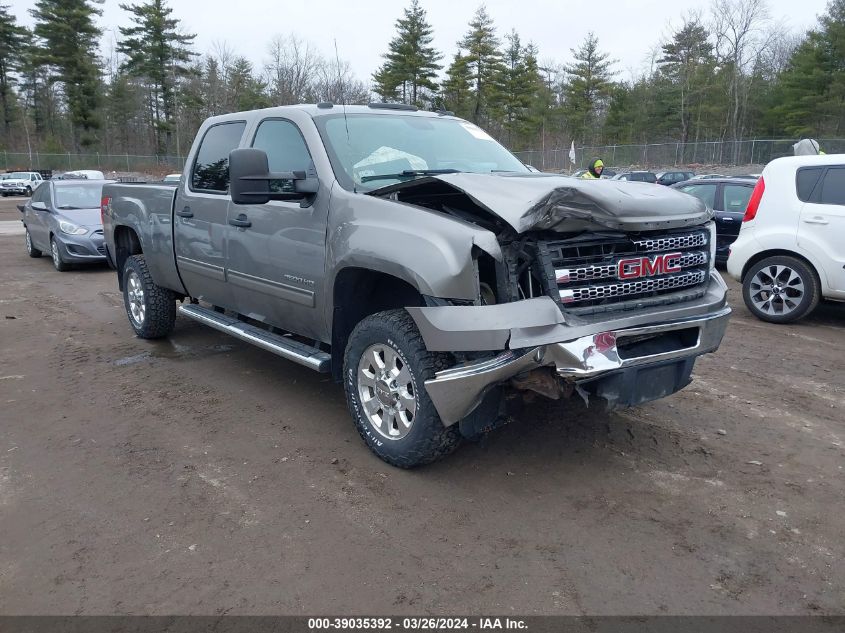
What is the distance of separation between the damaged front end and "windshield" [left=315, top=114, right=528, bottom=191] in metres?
0.64

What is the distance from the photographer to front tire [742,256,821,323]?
7.21 metres

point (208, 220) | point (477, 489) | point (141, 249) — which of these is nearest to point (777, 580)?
point (477, 489)

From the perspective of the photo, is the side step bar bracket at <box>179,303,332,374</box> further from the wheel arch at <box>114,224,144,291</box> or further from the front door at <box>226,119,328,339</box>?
the wheel arch at <box>114,224,144,291</box>

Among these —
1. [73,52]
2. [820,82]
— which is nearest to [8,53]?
[73,52]

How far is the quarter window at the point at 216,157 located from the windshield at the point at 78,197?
7.77 metres

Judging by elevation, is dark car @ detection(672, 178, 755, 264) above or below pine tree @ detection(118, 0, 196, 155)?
below

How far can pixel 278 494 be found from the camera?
3.67 meters

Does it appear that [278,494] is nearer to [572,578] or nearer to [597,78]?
[572,578]

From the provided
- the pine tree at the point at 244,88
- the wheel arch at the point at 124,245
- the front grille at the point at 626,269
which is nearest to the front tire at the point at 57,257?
the wheel arch at the point at 124,245

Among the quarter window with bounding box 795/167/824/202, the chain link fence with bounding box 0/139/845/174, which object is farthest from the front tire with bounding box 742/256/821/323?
the chain link fence with bounding box 0/139/845/174

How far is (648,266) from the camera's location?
3598 millimetres

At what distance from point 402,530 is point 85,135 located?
60.8 m

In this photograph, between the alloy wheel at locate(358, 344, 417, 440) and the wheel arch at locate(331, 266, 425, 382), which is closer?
the alloy wheel at locate(358, 344, 417, 440)

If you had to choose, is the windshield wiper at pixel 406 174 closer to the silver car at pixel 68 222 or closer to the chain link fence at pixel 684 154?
the silver car at pixel 68 222
